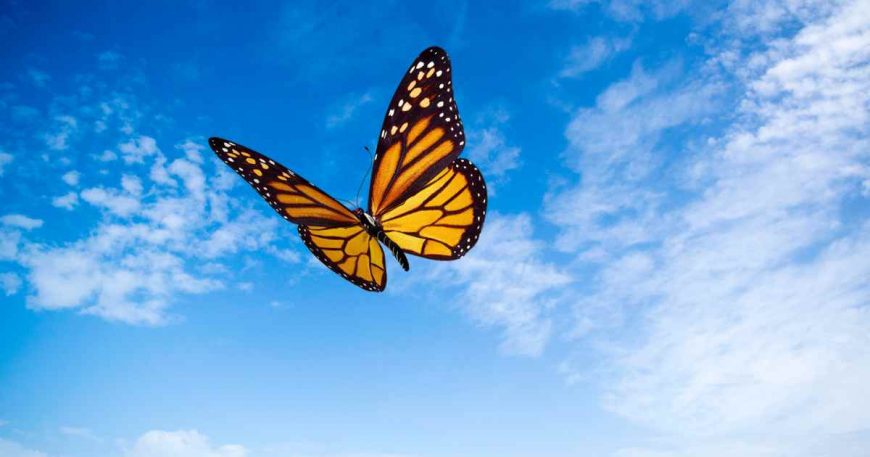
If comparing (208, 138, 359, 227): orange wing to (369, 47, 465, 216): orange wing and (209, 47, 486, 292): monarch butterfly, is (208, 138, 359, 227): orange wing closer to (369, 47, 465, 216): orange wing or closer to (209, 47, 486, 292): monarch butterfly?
(209, 47, 486, 292): monarch butterfly

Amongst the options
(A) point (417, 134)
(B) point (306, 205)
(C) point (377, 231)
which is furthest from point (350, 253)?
(A) point (417, 134)

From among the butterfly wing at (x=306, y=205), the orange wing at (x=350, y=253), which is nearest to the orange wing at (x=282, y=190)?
the butterfly wing at (x=306, y=205)

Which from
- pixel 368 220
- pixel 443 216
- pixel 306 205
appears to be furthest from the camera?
pixel 443 216

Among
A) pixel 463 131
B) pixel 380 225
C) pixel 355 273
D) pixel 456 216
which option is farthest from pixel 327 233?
pixel 463 131

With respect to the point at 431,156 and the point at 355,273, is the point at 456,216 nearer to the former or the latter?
the point at 431,156

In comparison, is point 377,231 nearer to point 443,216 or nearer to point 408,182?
point 408,182
